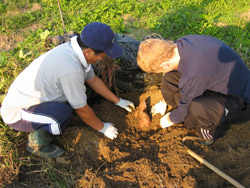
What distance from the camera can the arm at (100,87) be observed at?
2358 millimetres

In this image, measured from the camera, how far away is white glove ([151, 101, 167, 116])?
2467 millimetres

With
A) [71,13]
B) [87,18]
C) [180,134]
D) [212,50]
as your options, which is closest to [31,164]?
[180,134]

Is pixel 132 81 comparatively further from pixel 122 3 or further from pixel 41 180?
pixel 122 3

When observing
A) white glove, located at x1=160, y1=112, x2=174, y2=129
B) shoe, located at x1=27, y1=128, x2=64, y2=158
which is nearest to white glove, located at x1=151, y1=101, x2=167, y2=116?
white glove, located at x1=160, y1=112, x2=174, y2=129

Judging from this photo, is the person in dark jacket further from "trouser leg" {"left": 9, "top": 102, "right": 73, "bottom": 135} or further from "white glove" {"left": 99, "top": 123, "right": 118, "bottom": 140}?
"trouser leg" {"left": 9, "top": 102, "right": 73, "bottom": 135}

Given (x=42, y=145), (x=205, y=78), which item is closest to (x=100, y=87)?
(x=42, y=145)

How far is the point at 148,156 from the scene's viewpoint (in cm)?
205

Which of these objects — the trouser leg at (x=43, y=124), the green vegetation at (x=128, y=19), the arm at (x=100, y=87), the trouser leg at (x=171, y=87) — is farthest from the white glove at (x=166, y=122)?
the green vegetation at (x=128, y=19)

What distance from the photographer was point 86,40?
1749 millimetres

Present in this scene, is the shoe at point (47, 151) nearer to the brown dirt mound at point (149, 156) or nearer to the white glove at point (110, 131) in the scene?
the brown dirt mound at point (149, 156)

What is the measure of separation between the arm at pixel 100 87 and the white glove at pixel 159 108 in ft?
1.46

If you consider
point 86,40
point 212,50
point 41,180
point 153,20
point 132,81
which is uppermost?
point 86,40

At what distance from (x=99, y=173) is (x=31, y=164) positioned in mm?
661

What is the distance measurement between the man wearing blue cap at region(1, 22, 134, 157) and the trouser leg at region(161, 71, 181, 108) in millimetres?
662
